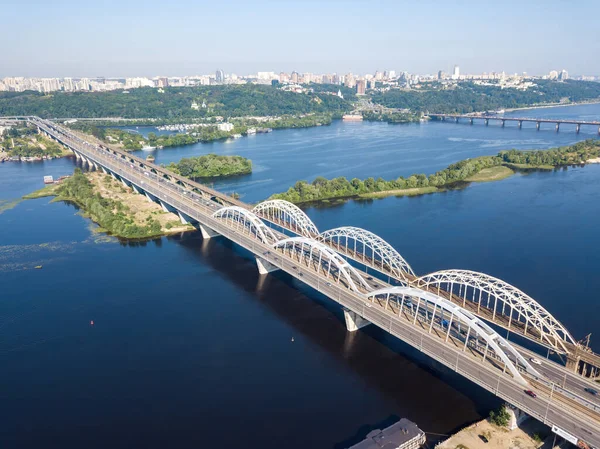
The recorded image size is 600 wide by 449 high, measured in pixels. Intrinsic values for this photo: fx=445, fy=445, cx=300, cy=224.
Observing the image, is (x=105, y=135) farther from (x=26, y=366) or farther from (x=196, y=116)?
(x=26, y=366)

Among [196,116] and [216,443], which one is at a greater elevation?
[196,116]

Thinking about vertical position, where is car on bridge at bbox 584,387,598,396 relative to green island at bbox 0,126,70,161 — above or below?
below

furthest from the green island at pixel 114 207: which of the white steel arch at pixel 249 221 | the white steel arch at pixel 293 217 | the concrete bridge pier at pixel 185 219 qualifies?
the white steel arch at pixel 293 217

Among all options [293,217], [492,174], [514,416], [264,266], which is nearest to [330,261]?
[264,266]

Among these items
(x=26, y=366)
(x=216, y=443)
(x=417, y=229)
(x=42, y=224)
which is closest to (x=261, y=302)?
(x=216, y=443)

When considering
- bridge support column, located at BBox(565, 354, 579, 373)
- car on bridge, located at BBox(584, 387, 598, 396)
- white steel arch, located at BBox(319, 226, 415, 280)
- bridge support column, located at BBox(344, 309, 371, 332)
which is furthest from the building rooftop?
white steel arch, located at BBox(319, 226, 415, 280)

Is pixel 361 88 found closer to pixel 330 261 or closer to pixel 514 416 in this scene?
pixel 330 261

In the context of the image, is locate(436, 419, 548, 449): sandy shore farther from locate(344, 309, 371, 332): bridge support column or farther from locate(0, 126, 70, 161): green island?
locate(0, 126, 70, 161): green island
